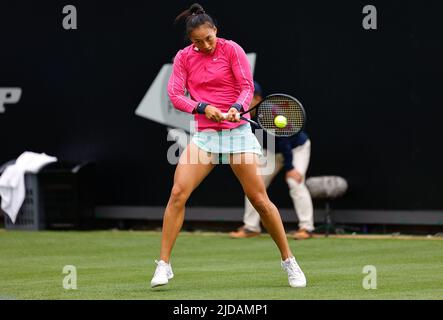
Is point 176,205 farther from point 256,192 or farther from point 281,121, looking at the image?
point 281,121

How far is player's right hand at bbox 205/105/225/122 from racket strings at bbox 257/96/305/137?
1.82 ft

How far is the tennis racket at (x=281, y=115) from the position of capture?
8.05 metres

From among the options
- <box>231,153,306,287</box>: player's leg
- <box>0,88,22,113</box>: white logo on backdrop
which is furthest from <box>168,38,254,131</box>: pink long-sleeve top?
<box>0,88,22,113</box>: white logo on backdrop

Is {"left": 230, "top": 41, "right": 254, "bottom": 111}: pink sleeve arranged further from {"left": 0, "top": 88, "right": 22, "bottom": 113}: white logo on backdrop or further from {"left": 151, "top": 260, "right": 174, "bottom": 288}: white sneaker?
{"left": 0, "top": 88, "right": 22, "bottom": 113}: white logo on backdrop

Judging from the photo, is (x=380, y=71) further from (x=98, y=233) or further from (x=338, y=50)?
(x=98, y=233)

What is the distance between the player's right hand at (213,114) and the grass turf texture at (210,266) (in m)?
1.18

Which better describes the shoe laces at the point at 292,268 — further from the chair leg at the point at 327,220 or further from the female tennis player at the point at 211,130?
the chair leg at the point at 327,220

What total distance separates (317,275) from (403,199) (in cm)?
386

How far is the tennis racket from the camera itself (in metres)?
8.05

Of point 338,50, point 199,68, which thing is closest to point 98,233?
Result: point 338,50

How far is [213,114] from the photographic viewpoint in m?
7.61

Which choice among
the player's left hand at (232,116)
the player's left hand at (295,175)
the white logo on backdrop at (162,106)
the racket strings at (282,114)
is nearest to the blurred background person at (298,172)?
the player's left hand at (295,175)

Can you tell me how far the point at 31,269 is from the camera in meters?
9.71

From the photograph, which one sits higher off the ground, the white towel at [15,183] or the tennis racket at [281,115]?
the tennis racket at [281,115]
